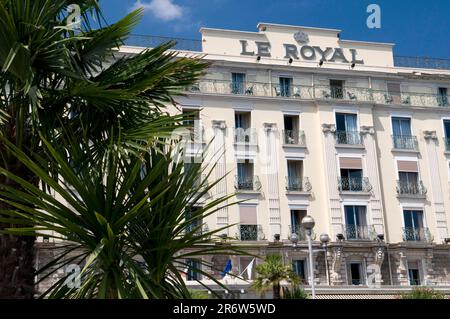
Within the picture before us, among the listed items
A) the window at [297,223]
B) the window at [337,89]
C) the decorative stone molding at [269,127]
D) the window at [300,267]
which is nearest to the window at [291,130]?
the decorative stone molding at [269,127]

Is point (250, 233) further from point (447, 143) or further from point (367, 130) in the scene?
point (447, 143)

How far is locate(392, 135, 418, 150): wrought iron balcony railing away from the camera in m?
37.9

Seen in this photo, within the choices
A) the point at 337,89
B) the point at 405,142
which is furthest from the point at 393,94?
the point at 337,89

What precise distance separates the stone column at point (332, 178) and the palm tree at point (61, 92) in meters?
26.3

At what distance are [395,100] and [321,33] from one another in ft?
19.2

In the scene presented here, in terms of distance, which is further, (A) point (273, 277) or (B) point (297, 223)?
(B) point (297, 223)

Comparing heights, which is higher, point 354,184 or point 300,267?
point 354,184

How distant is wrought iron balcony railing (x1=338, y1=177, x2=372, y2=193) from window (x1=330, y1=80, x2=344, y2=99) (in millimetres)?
4891

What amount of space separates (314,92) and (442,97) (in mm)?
8502

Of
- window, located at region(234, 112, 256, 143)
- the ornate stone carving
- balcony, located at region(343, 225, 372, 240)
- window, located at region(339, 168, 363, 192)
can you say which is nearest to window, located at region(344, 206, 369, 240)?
balcony, located at region(343, 225, 372, 240)

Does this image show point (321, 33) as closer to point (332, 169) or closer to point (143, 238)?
point (332, 169)

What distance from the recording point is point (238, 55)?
3709cm

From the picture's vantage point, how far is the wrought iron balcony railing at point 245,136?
35.5 meters

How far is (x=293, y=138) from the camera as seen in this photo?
3662 cm
